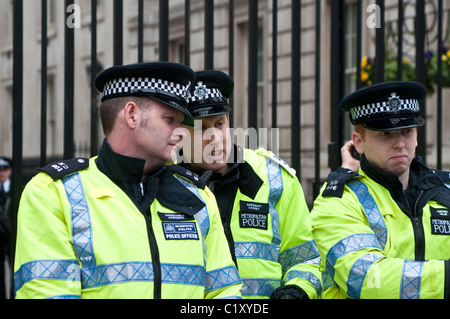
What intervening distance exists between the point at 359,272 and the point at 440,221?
0.48m

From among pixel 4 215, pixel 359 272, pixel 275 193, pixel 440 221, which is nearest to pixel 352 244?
pixel 359 272

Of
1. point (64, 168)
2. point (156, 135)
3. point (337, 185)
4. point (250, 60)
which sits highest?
point (250, 60)

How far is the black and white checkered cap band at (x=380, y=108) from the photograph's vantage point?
310 cm

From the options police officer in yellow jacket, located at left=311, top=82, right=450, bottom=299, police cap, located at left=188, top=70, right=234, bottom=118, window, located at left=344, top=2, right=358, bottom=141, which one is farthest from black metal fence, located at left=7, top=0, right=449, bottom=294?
window, located at left=344, top=2, right=358, bottom=141

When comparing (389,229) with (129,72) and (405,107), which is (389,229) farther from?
(129,72)

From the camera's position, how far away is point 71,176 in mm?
2457

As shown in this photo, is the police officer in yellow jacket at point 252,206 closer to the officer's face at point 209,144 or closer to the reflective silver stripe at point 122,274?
the officer's face at point 209,144

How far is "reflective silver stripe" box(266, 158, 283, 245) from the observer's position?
10.8 feet

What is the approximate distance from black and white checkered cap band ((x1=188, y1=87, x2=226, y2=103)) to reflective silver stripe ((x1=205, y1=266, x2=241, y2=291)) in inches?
41.1

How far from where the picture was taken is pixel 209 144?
3.32m

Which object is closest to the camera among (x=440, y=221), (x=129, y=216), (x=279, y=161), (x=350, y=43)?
(x=129, y=216)

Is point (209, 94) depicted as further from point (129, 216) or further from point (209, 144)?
point (129, 216)

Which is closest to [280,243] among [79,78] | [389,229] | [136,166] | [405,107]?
[389,229]

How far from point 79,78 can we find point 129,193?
12.7 meters
